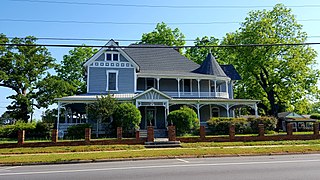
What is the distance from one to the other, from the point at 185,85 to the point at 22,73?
24.8m

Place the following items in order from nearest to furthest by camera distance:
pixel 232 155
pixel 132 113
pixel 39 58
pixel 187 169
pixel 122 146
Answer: pixel 187 169, pixel 232 155, pixel 122 146, pixel 132 113, pixel 39 58

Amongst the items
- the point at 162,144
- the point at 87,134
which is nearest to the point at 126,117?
the point at 87,134

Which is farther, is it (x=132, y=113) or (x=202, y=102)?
(x=202, y=102)

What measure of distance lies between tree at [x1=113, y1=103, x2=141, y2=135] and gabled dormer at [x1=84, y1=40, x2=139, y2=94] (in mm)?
5008

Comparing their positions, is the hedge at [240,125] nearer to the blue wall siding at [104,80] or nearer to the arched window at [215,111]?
the arched window at [215,111]

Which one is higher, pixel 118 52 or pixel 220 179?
pixel 118 52

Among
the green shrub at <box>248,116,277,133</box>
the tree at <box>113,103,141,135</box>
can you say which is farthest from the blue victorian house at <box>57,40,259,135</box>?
the green shrub at <box>248,116,277,133</box>

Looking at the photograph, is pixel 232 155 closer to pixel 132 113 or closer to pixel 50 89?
pixel 132 113

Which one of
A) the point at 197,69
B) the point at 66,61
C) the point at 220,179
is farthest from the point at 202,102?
the point at 66,61

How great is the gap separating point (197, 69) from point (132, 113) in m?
12.2

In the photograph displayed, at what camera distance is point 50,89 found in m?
38.7

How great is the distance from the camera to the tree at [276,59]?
3553 centimetres

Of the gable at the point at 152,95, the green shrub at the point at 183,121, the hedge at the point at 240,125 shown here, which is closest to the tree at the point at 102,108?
the gable at the point at 152,95

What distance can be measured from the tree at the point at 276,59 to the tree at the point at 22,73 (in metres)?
29.8
